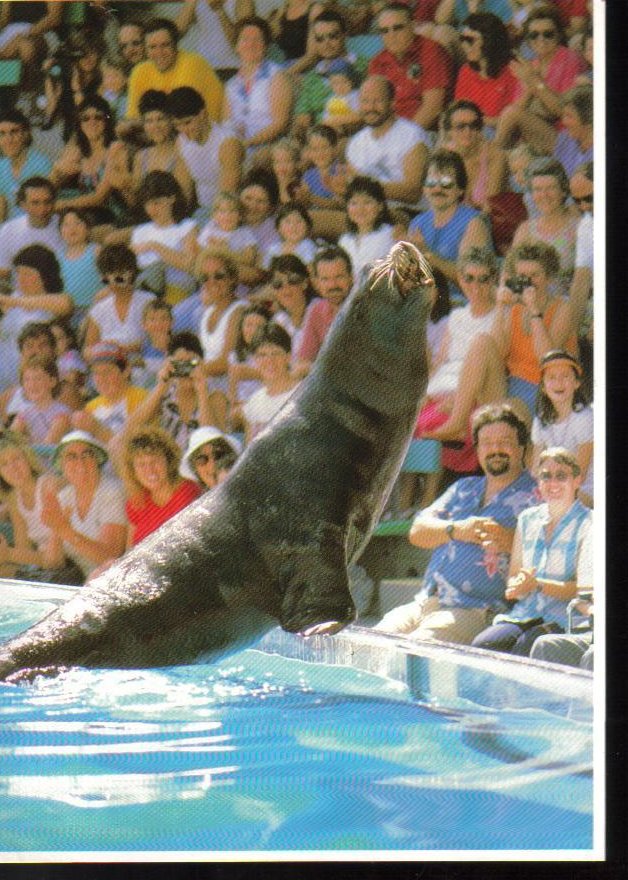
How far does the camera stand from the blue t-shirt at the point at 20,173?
4.75 metres

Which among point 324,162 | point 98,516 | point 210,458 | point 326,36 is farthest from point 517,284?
point 98,516

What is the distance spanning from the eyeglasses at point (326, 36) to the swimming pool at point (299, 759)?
1753 mm

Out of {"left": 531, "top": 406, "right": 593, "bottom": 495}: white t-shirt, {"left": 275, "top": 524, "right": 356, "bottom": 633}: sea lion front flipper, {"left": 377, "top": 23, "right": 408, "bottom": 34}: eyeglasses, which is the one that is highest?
{"left": 377, "top": 23, "right": 408, "bottom": 34}: eyeglasses

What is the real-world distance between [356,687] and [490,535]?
594mm

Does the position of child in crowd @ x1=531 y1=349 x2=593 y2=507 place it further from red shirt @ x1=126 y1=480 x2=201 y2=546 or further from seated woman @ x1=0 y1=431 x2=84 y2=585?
seated woman @ x1=0 y1=431 x2=84 y2=585

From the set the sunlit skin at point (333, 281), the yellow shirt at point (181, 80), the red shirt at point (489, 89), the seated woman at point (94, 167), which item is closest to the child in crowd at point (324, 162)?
the sunlit skin at point (333, 281)

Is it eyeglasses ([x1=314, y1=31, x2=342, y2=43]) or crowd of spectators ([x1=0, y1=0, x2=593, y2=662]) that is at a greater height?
eyeglasses ([x1=314, y1=31, x2=342, y2=43])

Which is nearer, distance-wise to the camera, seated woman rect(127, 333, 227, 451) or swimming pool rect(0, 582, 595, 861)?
swimming pool rect(0, 582, 595, 861)

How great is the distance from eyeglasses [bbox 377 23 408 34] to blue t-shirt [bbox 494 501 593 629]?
147 cm

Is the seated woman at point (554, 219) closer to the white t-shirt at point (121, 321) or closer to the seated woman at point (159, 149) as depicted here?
the seated woman at point (159, 149)

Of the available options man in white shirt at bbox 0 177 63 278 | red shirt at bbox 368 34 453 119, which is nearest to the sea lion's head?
red shirt at bbox 368 34 453 119

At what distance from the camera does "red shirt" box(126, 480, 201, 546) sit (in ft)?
15.5

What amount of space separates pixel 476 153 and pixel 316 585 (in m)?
1.36

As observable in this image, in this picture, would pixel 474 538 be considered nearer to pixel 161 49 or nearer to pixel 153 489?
pixel 153 489
